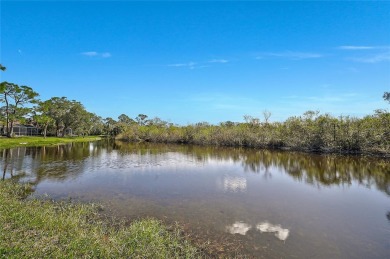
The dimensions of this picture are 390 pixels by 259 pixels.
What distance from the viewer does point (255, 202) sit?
11.2 metres

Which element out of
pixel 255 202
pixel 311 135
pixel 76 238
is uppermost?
pixel 311 135

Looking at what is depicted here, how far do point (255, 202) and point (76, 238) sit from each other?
7.98 metres

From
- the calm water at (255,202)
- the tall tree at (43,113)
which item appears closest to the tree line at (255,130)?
the tall tree at (43,113)

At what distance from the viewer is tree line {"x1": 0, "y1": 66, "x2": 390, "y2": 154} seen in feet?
100.0

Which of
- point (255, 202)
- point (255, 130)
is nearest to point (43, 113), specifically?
point (255, 130)

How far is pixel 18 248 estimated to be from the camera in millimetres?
4777

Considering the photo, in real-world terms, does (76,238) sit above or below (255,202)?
above

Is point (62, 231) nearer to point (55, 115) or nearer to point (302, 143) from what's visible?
point (302, 143)

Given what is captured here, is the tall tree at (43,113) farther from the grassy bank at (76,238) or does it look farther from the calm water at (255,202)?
the grassy bank at (76,238)

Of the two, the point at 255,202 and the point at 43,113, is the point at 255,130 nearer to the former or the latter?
the point at 255,202

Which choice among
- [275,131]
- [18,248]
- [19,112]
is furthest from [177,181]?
[19,112]

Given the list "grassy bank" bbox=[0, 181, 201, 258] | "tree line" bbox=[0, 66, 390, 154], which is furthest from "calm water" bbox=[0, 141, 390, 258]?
"tree line" bbox=[0, 66, 390, 154]

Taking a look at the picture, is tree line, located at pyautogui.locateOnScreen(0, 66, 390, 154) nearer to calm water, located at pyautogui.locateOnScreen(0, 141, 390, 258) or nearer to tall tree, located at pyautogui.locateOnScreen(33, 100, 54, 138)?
tall tree, located at pyautogui.locateOnScreen(33, 100, 54, 138)

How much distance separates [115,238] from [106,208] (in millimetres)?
3848
